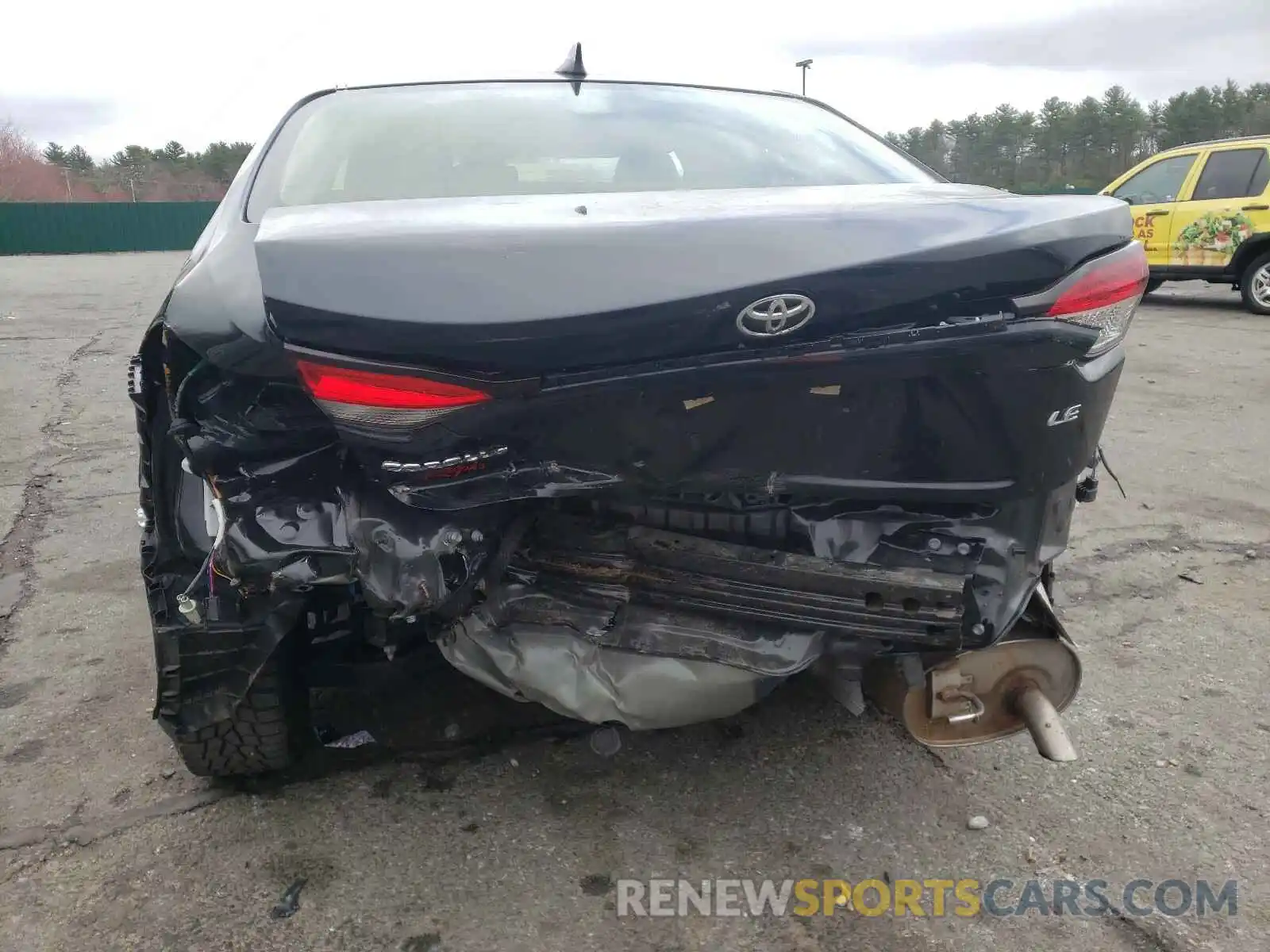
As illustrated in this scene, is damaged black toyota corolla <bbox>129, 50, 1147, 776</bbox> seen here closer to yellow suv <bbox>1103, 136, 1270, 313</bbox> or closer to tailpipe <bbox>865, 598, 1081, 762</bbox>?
tailpipe <bbox>865, 598, 1081, 762</bbox>

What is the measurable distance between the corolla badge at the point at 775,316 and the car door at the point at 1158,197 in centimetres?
1062

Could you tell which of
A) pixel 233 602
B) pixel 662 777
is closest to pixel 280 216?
pixel 233 602

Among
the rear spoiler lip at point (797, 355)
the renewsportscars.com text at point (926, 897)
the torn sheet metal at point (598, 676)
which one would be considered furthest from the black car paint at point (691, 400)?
the renewsportscars.com text at point (926, 897)

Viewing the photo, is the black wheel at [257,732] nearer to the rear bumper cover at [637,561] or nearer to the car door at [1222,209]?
the rear bumper cover at [637,561]

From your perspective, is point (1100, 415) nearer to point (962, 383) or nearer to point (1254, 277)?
point (962, 383)

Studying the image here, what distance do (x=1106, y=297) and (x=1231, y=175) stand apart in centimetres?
1057

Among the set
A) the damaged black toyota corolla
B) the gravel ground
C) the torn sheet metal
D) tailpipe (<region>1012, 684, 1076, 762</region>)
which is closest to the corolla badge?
the damaged black toyota corolla

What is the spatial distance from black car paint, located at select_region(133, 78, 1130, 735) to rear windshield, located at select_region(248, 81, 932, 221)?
0.43m

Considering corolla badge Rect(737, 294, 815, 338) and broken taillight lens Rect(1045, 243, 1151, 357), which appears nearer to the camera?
corolla badge Rect(737, 294, 815, 338)

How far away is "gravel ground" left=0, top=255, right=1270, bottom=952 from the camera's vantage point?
1884mm

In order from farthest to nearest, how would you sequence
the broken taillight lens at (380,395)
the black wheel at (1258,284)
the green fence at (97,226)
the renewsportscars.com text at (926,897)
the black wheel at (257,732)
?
the green fence at (97,226)
the black wheel at (1258,284)
the black wheel at (257,732)
the renewsportscars.com text at (926,897)
the broken taillight lens at (380,395)

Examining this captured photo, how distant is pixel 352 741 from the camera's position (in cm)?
249

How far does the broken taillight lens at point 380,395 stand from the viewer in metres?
1.43

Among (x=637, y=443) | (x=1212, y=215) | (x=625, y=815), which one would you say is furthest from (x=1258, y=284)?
(x=637, y=443)
